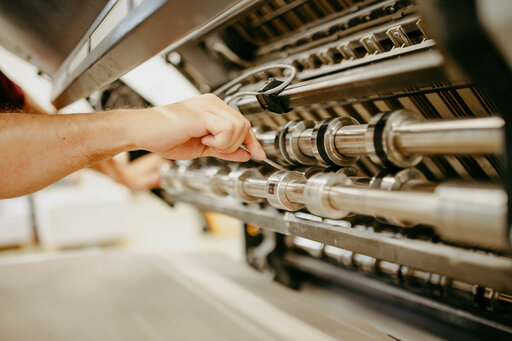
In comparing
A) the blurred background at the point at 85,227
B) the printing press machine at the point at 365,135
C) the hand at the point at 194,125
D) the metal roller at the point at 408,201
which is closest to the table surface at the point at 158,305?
the printing press machine at the point at 365,135

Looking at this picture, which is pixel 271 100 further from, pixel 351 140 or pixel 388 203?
pixel 388 203

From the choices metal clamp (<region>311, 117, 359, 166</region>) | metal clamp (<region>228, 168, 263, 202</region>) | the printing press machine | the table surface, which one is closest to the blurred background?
the table surface

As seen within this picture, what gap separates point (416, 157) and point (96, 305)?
903 millimetres

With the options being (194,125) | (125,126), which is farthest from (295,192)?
(125,126)

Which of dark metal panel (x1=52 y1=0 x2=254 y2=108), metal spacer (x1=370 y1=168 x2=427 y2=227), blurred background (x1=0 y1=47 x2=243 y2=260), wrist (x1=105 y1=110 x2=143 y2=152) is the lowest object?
blurred background (x1=0 y1=47 x2=243 y2=260)

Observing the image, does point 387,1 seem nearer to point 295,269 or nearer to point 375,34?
point 375,34

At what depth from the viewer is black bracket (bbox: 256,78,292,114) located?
0.69 meters

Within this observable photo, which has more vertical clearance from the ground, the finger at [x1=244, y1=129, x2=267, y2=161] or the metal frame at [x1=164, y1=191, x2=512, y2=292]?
the finger at [x1=244, y1=129, x2=267, y2=161]

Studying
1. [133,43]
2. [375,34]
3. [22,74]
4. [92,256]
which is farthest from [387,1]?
[22,74]

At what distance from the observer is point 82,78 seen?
3.13 ft

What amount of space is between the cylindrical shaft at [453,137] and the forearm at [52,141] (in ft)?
1.78

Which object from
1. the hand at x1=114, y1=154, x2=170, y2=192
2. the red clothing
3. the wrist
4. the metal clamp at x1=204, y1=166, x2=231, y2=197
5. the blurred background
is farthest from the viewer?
the blurred background

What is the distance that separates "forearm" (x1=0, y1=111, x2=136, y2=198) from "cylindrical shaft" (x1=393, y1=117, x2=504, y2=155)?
1.78ft

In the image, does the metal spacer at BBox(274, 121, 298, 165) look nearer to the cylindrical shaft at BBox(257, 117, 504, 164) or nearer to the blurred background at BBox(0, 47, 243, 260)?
the cylindrical shaft at BBox(257, 117, 504, 164)
